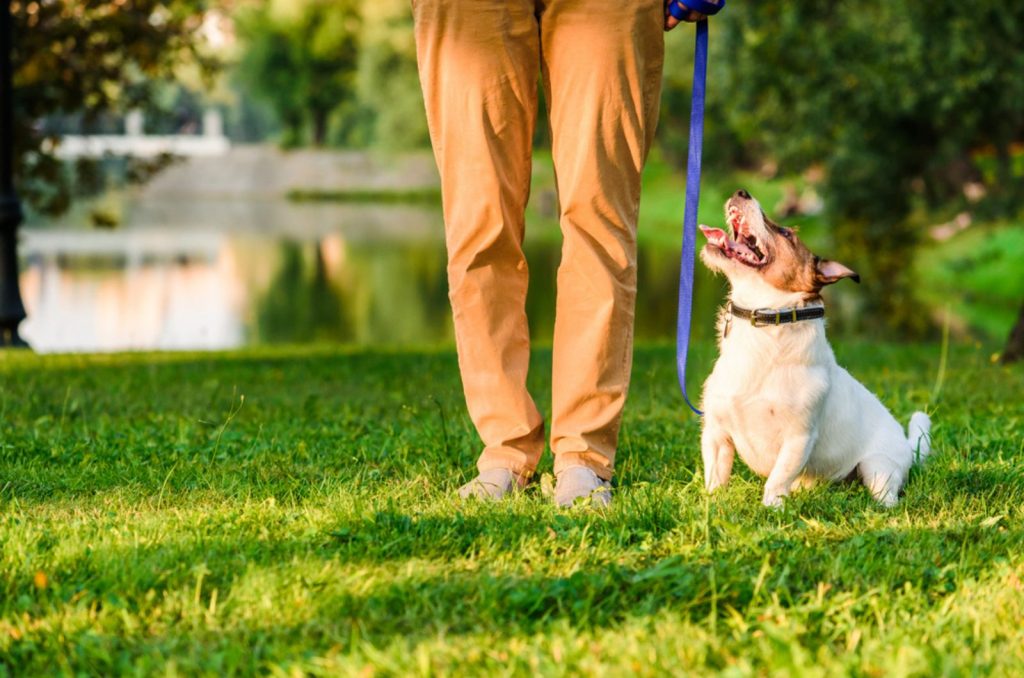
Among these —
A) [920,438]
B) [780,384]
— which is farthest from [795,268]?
[920,438]

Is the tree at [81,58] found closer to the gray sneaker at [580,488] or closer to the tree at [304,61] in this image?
the gray sneaker at [580,488]

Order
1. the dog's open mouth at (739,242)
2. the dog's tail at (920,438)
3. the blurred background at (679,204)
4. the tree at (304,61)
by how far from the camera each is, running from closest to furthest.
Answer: the dog's open mouth at (739,242)
the dog's tail at (920,438)
the blurred background at (679,204)
the tree at (304,61)

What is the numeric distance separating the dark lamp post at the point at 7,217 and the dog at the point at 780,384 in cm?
777

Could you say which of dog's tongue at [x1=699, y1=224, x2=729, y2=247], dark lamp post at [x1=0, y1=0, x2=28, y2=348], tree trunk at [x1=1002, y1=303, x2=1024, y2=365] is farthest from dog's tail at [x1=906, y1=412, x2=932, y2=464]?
dark lamp post at [x1=0, y1=0, x2=28, y2=348]

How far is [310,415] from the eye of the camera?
6.13m

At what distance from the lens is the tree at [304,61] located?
55406 millimetres

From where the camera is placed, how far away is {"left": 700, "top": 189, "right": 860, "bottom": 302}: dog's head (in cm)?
409

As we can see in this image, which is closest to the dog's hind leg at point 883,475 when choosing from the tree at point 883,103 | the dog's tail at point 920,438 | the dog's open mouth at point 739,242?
the dog's tail at point 920,438

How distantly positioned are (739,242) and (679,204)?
34675mm

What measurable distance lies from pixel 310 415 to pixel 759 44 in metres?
16.7

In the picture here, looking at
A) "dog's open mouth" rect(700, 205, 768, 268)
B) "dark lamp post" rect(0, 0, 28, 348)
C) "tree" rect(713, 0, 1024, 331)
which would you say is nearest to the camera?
"dog's open mouth" rect(700, 205, 768, 268)

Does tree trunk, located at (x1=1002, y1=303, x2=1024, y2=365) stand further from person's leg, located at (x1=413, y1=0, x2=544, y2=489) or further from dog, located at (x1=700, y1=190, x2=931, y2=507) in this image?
person's leg, located at (x1=413, y1=0, x2=544, y2=489)

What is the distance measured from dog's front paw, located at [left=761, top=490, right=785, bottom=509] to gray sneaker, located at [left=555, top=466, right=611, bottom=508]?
18.7 inches

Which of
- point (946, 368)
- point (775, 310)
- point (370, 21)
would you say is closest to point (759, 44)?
point (946, 368)
